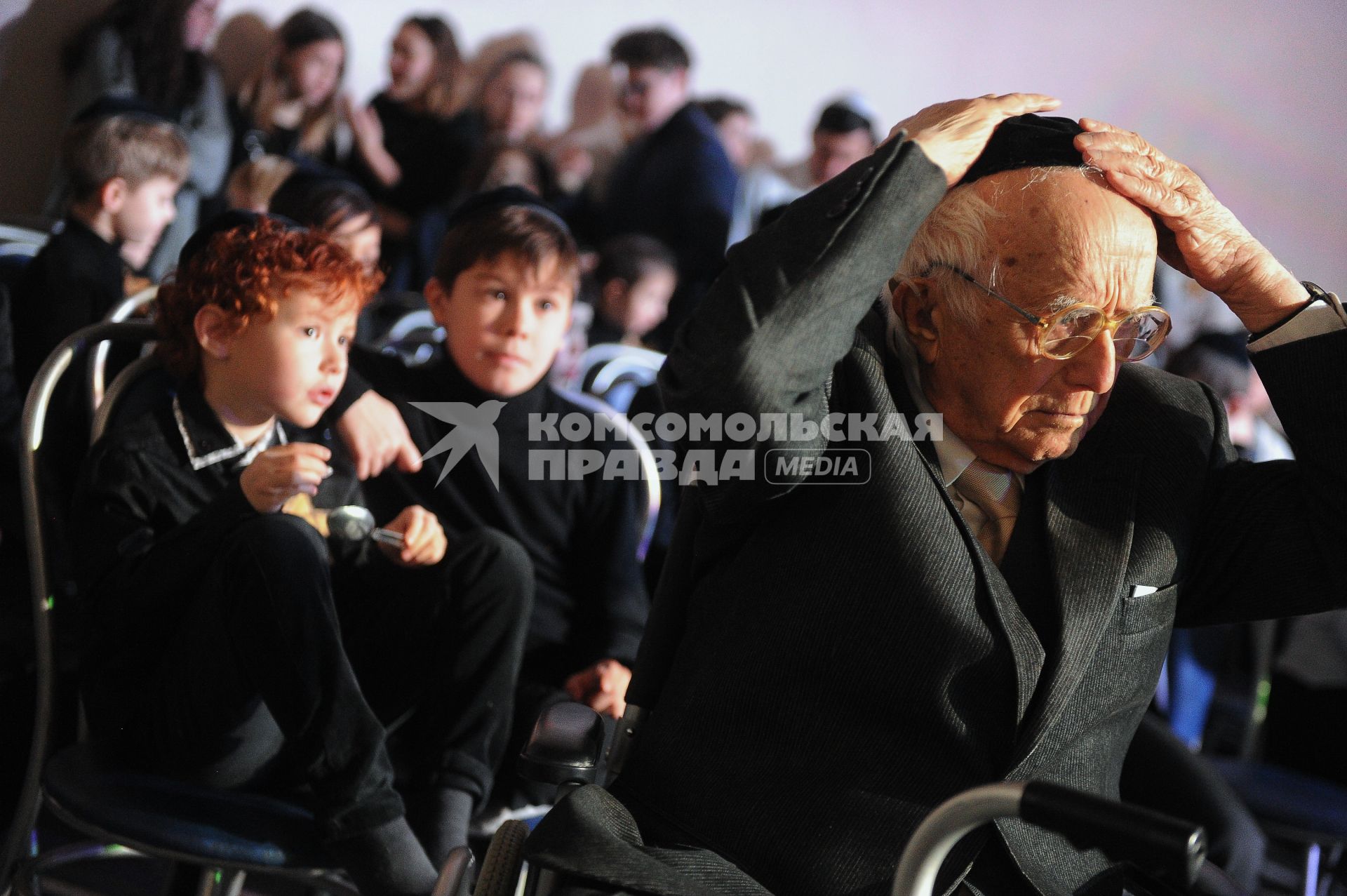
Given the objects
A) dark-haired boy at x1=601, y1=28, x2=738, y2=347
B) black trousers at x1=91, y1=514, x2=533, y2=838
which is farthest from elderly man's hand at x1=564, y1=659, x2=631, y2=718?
dark-haired boy at x1=601, y1=28, x2=738, y2=347

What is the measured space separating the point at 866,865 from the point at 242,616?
0.75m

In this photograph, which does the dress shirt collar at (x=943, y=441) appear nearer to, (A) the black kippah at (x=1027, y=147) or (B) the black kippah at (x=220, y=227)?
(A) the black kippah at (x=1027, y=147)

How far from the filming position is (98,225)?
91.0 inches

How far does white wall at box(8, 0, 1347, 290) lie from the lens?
4352mm

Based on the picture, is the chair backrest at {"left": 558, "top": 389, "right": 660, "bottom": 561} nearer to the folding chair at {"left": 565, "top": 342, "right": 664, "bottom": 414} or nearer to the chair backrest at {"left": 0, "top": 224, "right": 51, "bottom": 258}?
the folding chair at {"left": 565, "top": 342, "right": 664, "bottom": 414}

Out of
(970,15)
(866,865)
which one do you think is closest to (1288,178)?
(970,15)

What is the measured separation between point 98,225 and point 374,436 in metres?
1.03

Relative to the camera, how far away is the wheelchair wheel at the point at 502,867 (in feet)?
3.50

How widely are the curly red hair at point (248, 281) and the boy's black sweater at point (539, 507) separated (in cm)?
34

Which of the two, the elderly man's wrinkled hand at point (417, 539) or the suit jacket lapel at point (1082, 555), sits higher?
the suit jacket lapel at point (1082, 555)

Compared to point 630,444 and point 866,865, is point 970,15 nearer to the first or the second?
point 630,444

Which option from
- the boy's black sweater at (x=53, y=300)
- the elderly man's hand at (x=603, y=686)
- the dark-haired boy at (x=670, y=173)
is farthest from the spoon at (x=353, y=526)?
the dark-haired boy at (x=670, y=173)

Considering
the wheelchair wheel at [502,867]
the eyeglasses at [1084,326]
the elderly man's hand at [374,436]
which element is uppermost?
the eyeglasses at [1084,326]

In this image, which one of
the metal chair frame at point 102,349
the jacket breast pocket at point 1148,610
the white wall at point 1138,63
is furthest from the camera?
the white wall at point 1138,63
